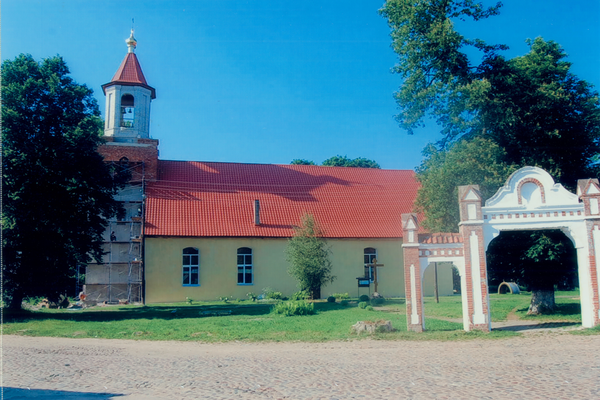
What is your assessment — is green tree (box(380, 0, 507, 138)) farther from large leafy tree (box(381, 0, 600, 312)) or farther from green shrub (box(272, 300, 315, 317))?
green shrub (box(272, 300, 315, 317))

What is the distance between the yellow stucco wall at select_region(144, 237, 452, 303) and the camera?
101 ft

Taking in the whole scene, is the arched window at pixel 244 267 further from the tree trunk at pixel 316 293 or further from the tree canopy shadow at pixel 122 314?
the tree canopy shadow at pixel 122 314

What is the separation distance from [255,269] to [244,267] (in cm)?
70

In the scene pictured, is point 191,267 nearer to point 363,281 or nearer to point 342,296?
point 342,296

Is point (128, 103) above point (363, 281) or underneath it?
above

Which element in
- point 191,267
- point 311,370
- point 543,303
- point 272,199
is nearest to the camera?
point 311,370

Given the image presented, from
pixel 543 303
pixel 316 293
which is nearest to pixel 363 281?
pixel 316 293

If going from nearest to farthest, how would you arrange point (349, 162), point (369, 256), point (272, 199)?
1. point (369, 256)
2. point (272, 199)
3. point (349, 162)

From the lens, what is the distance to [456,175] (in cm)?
2062

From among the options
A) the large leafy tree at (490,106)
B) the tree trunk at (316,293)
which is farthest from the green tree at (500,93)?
the tree trunk at (316,293)

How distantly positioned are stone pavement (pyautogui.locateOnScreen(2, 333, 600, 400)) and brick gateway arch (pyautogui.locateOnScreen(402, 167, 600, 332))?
162 centimetres

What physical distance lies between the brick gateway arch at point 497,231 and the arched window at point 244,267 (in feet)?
57.8

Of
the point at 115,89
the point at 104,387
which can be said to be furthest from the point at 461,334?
the point at 115,89

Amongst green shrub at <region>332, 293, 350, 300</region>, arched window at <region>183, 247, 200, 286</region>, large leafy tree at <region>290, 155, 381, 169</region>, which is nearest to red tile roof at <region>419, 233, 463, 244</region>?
green shrub at <region>332, 293, 350, 300</region>
